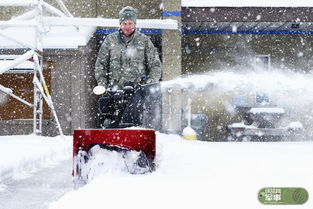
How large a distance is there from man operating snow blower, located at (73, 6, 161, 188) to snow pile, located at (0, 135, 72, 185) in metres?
1.14

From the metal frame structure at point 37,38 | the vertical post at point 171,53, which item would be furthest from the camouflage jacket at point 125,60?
the vertical post at point 171,53

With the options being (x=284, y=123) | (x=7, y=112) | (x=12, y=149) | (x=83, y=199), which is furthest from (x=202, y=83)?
(x=83, y=199)

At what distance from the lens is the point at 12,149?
7.27m

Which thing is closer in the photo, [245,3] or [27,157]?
[27,157]

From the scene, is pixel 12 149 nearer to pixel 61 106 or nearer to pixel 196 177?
pixel 196 177

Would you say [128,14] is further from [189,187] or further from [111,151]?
[189,187]

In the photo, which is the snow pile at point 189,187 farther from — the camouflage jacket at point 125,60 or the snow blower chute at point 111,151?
the camouflage jacket at point 125,60

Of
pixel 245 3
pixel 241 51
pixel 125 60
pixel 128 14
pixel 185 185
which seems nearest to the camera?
pixel 185 185

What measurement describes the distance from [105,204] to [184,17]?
1058 centimetres

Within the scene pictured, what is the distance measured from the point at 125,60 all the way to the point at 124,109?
0.97m

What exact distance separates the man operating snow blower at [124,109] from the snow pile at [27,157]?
3.73 ft

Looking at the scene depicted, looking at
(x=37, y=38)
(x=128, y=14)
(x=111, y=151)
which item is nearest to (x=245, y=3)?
(x=37, y=38)

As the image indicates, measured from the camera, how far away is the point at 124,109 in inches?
193

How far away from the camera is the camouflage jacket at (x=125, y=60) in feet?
18.6
